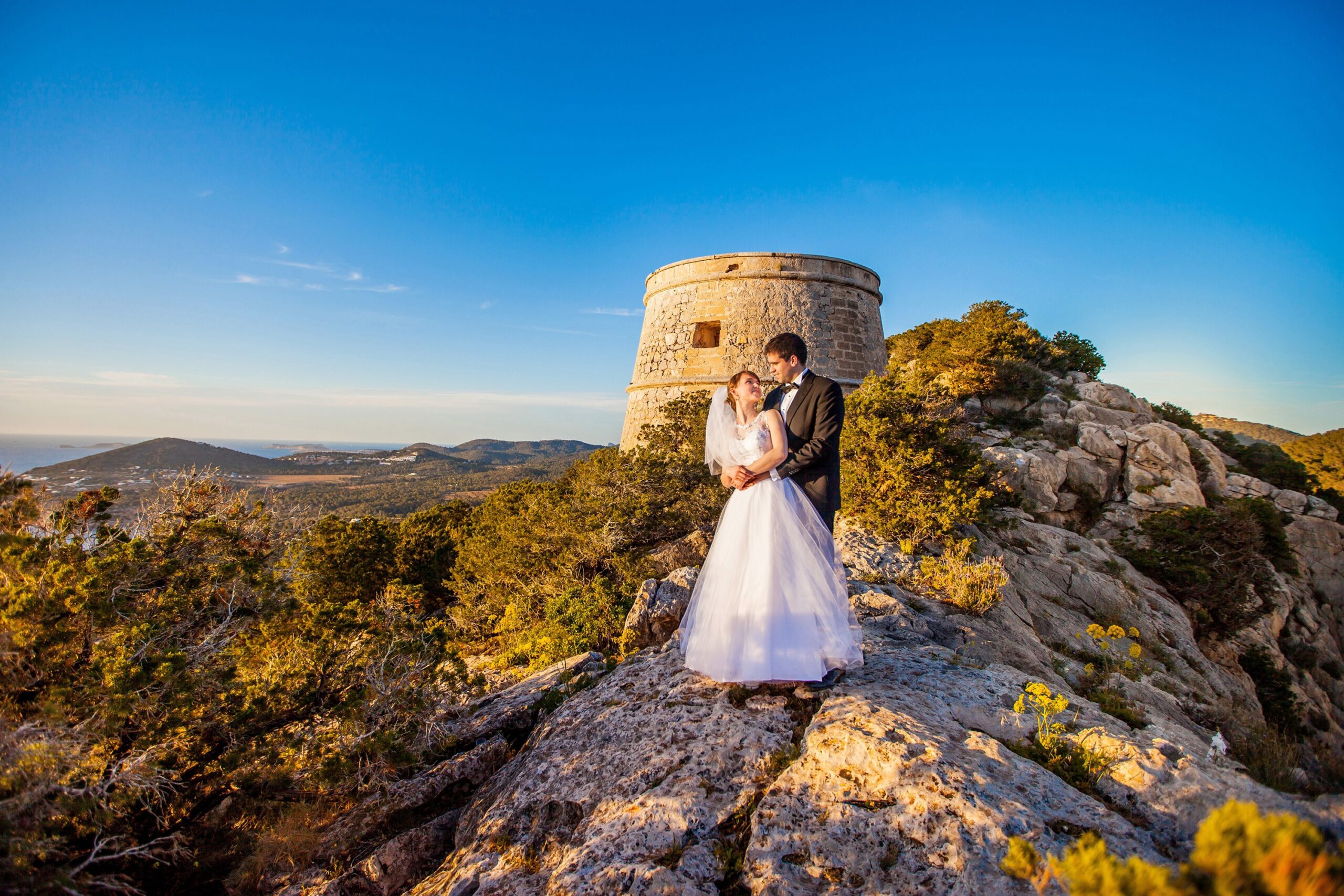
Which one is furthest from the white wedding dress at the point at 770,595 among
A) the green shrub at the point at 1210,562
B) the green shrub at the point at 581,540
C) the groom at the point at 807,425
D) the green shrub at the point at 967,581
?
the green shrub at the point at 1210,562

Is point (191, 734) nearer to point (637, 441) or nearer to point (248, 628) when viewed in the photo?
point (248, 628)

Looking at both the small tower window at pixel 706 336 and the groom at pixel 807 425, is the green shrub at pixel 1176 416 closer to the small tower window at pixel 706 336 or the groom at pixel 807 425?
the small tower window at pixel 706 336

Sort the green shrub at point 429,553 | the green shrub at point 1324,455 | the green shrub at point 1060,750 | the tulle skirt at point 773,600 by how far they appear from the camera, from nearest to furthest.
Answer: the green shrub at point 1060,750 → the tulle skirt at point 773,600 → the green shrub at point 429,553 → the green shrub at point 1324,455

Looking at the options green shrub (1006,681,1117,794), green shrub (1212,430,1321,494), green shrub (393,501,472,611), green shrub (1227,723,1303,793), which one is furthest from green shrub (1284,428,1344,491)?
green shrub (393,501,472,611)

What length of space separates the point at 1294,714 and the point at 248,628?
529 inches

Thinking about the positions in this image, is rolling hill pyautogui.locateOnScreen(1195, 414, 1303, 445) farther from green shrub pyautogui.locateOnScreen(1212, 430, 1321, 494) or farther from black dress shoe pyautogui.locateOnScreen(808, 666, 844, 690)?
black dress shoe pyautogui.locateOnScreen(808, 666, 844, 690)

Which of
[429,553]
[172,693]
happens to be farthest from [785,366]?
[429,553]

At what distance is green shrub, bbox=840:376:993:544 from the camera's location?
24.4 feet

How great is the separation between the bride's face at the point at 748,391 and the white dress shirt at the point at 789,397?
0.17 metres

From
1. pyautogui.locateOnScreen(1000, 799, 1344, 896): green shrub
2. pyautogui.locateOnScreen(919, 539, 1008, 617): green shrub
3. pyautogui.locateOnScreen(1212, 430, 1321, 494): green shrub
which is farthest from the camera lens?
pyautogui.locateOnScreen(1212, 430, 1321, 494): green shrub

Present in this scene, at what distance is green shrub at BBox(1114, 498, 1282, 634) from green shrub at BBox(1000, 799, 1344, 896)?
37.4 feet

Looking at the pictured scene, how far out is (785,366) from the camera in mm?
3463

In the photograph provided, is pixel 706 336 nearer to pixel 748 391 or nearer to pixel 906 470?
pixel 906 470

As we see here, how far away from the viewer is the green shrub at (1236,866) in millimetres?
1036
